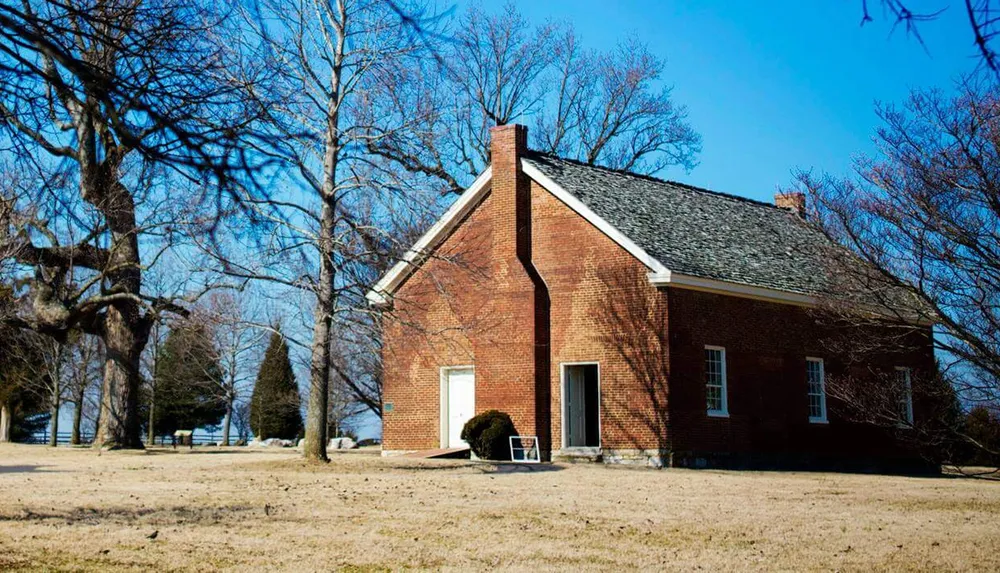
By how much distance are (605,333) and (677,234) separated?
377 cm

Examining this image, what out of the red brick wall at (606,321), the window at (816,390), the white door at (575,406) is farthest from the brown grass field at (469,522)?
the window at (816,390)

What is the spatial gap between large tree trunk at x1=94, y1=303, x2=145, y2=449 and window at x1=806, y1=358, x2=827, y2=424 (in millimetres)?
17690

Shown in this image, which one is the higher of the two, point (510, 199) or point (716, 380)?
point (510, 199)

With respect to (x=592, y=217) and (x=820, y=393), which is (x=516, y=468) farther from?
(x=820, y=393)

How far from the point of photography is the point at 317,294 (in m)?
20.5

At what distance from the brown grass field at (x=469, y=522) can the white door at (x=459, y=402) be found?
22.4ft

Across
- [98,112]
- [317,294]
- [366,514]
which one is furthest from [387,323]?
[98,112]

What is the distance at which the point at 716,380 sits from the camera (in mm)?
25234

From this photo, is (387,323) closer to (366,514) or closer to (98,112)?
(366,514)

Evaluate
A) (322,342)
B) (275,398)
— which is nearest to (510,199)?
(322,342)

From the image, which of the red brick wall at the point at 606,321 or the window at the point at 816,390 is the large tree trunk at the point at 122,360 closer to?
the red brick wall at the point at 606,321

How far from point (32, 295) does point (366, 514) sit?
20538 mm

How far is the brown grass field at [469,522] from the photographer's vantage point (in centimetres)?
1004

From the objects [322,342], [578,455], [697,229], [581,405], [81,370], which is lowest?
[578,455]
